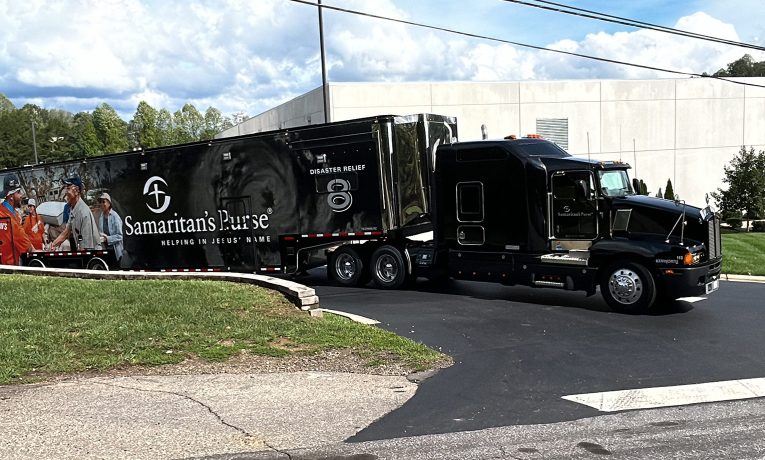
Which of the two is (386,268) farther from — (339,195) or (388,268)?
(339,195)

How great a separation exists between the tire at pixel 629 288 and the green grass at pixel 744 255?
5517 mm

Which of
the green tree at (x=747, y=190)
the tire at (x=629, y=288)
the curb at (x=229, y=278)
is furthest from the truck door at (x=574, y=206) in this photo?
the green tree at (x=747, y=190)

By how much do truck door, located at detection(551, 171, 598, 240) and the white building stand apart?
67.6 ft

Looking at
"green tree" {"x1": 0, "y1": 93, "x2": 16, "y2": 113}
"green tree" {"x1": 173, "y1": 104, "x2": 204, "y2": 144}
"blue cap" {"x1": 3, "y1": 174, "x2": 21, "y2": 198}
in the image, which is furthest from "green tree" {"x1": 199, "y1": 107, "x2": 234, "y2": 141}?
"blue cap" {"x1": 3, "y1": 174, "x2": 21, "y2": 198}

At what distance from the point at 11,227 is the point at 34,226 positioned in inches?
48.1

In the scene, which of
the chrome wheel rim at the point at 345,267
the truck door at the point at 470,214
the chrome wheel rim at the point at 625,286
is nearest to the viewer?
the chrome wheel rim at the point at 625,286

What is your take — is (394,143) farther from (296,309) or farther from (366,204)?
(296,309)

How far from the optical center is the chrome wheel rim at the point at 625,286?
10.3 metres

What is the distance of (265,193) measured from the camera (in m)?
14.8

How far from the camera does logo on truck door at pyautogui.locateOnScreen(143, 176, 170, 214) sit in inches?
638

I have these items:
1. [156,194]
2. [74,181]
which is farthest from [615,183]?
[74,181]

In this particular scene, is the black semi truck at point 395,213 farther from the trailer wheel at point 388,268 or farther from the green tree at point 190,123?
the green tree at point 190,123

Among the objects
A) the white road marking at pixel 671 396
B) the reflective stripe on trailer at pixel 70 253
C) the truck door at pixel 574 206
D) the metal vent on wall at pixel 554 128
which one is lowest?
the white road marking at pixel 671 396

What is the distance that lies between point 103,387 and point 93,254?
12458 mm
